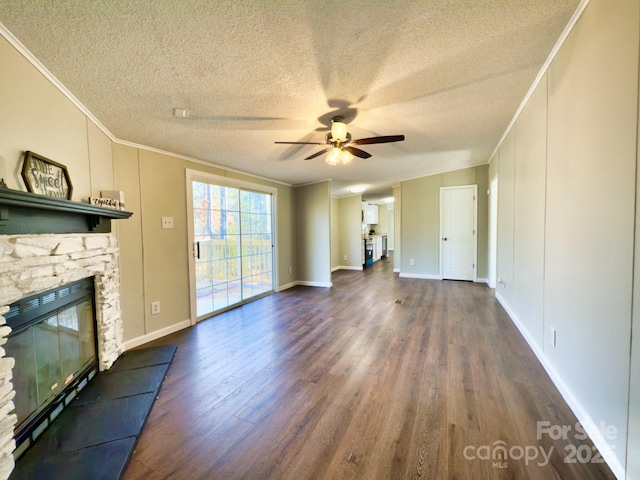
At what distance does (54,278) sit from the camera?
5.03 ft

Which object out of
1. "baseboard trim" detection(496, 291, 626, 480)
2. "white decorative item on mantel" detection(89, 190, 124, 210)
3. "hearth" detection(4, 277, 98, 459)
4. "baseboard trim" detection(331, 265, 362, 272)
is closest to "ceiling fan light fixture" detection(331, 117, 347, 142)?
"white decorative item on mantel" detection(89, 190, 124, 210)

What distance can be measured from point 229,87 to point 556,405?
3.15 metres

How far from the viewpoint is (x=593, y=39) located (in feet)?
4.25

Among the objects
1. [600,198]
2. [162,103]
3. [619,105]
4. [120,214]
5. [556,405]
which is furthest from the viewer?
[120,214]

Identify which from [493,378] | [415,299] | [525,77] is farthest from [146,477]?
[415,299]

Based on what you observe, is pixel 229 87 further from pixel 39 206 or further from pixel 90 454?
pixel 90 454

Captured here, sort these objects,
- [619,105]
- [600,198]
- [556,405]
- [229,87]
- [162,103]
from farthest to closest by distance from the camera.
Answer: [162,103] → [229,87] → [556,405] → [600,198] → [619,105]

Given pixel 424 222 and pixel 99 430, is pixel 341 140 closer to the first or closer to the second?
→ pixel 99 430

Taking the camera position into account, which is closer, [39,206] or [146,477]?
[146,477]

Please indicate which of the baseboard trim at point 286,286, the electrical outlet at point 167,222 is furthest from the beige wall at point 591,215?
the baseboard trim at point 286,286

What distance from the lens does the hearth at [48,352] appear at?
4.42 ft

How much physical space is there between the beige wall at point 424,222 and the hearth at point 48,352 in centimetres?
571

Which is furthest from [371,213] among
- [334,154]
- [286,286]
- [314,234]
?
[334,154]

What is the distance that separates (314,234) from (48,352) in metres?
4.16
